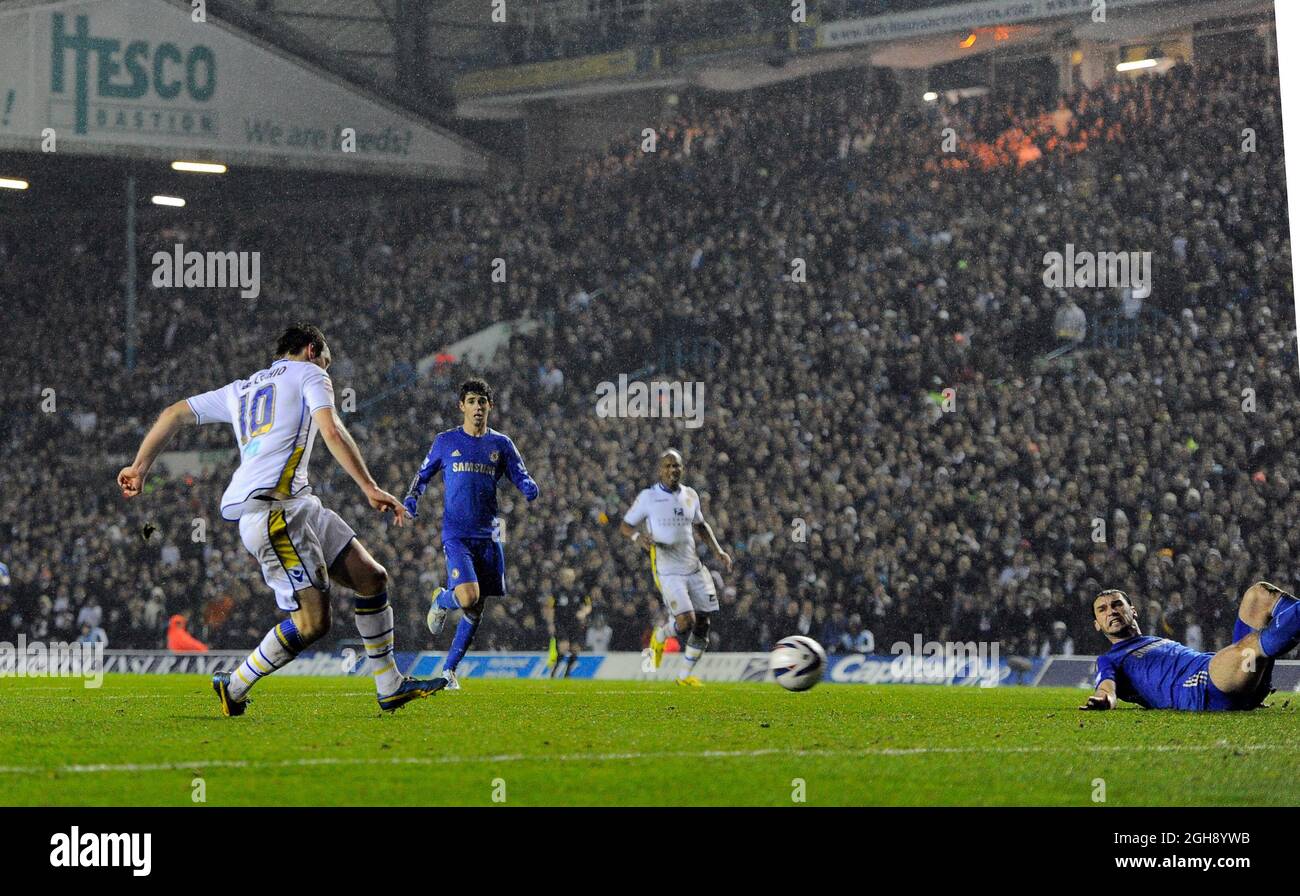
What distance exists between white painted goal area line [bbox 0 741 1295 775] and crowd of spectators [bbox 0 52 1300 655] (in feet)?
36.7

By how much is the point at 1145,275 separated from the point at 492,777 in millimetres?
20079

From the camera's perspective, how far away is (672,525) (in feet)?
51.3

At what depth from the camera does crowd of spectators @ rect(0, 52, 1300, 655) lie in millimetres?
21000

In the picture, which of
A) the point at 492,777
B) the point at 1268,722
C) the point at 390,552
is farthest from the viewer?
the point at 390,552

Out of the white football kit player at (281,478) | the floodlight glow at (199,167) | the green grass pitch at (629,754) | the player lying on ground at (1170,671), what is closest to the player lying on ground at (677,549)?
the green grass pitch at (629,754)

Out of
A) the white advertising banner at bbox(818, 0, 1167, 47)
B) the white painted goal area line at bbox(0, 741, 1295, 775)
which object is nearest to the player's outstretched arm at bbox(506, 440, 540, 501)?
the white painted goal area line at bbox(0, 741, 1295, 775)

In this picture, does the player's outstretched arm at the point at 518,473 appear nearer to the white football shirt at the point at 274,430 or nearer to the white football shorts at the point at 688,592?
the white football shirt at the point at 274,430

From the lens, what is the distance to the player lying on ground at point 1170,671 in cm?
996

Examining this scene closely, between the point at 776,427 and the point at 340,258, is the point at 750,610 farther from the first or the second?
A: the point at 340,258

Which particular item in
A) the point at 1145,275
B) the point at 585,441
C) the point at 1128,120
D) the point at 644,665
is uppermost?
the point at 1128,120

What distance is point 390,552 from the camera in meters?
23.5

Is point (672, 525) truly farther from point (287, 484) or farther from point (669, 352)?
point (669, 352)
